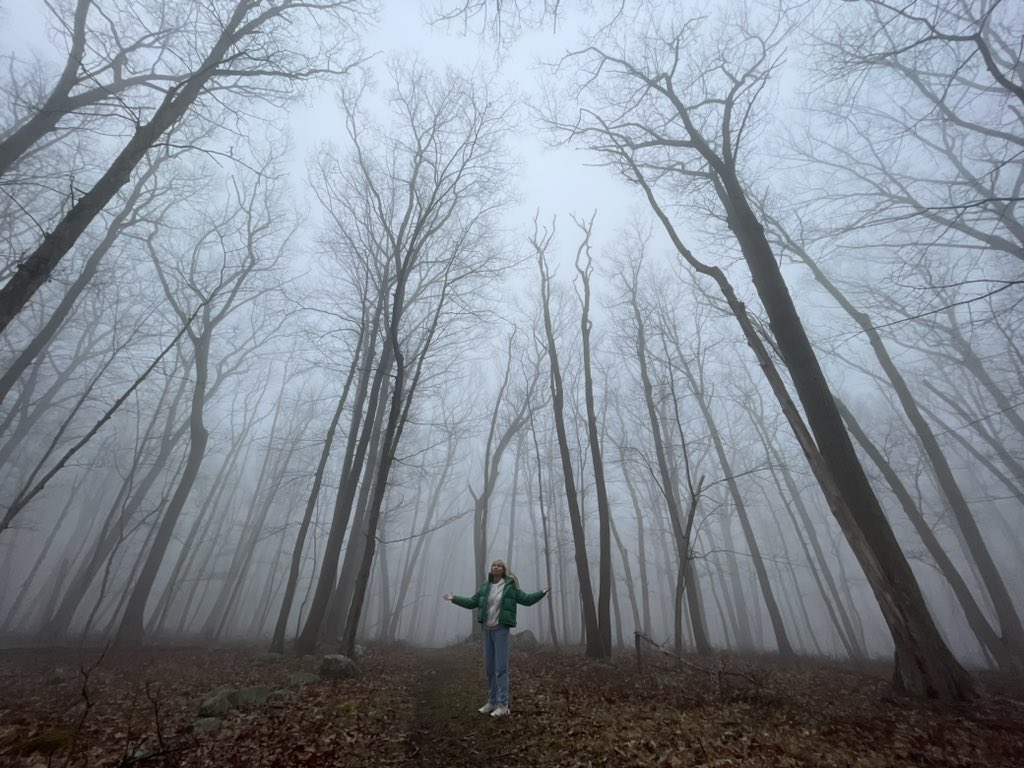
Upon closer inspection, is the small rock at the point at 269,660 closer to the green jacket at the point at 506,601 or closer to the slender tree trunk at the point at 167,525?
the slender tree trunk at the point at 167,525

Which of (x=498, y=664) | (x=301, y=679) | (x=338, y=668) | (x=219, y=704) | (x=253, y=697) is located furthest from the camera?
(x=338, y=668)

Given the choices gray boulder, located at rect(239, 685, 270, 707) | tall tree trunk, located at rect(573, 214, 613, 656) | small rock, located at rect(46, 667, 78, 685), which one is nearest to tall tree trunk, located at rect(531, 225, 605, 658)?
tall tree trunk, located at rect(573, 214, 613, 656)

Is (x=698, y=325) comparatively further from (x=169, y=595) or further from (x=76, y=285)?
(x=169, y=595)

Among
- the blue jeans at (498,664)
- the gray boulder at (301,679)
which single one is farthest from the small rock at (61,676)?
the blue jeans at (498,664)

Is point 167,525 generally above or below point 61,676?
above

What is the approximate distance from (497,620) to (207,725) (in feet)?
12.1

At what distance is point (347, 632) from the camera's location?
8.54m

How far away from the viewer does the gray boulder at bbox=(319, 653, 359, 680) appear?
801cm

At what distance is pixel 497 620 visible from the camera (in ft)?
20.2

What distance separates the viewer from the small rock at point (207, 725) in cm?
501

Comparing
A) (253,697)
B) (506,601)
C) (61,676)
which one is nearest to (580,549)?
(506,601)

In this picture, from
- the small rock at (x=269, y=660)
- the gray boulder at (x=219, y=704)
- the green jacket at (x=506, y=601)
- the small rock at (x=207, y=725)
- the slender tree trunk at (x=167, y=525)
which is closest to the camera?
the small rock at (x=207, y=725)

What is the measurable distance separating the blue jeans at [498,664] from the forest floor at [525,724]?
0.26m

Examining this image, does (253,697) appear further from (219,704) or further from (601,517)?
(601,517)
